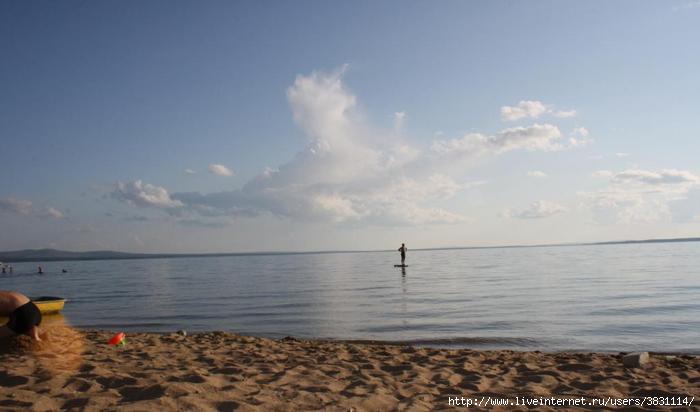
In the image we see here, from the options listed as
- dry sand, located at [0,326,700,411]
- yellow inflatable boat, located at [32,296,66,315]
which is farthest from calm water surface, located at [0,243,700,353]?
dry sand, located at [0,326,700,411]

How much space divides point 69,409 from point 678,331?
18.9 m

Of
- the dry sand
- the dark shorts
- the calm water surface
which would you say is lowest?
the calm water surface

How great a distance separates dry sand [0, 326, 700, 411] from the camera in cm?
680

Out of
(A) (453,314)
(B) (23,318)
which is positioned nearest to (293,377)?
(B) (23,318)

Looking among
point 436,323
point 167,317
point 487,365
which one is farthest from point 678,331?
point 167,317

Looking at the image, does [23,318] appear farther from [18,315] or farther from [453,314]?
[453,314]

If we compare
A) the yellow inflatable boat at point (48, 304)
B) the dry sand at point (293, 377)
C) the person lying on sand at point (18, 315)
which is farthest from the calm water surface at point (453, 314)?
the person lying on sand at point (18, 315)

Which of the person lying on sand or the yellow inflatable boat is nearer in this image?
the person lying on sand

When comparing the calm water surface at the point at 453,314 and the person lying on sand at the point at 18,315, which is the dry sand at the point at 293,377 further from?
the calm water surface at the point at 453,314

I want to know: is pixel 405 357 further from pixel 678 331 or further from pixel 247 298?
pixel 247 298

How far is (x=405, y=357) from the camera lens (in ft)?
36.8

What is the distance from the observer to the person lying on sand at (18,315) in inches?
362

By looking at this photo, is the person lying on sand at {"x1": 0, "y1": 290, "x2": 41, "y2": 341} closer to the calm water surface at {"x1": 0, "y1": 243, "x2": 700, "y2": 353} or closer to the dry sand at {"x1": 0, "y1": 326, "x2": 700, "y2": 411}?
the dry sand at {"x1": 0, "y1": 326, "x2": 700, "y2": 411}

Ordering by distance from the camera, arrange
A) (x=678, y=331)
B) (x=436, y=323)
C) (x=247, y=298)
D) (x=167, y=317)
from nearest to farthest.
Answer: (x=678, y=331)
(x=436, y=323)
(x=167, y=317)
(x=247, y=298)
